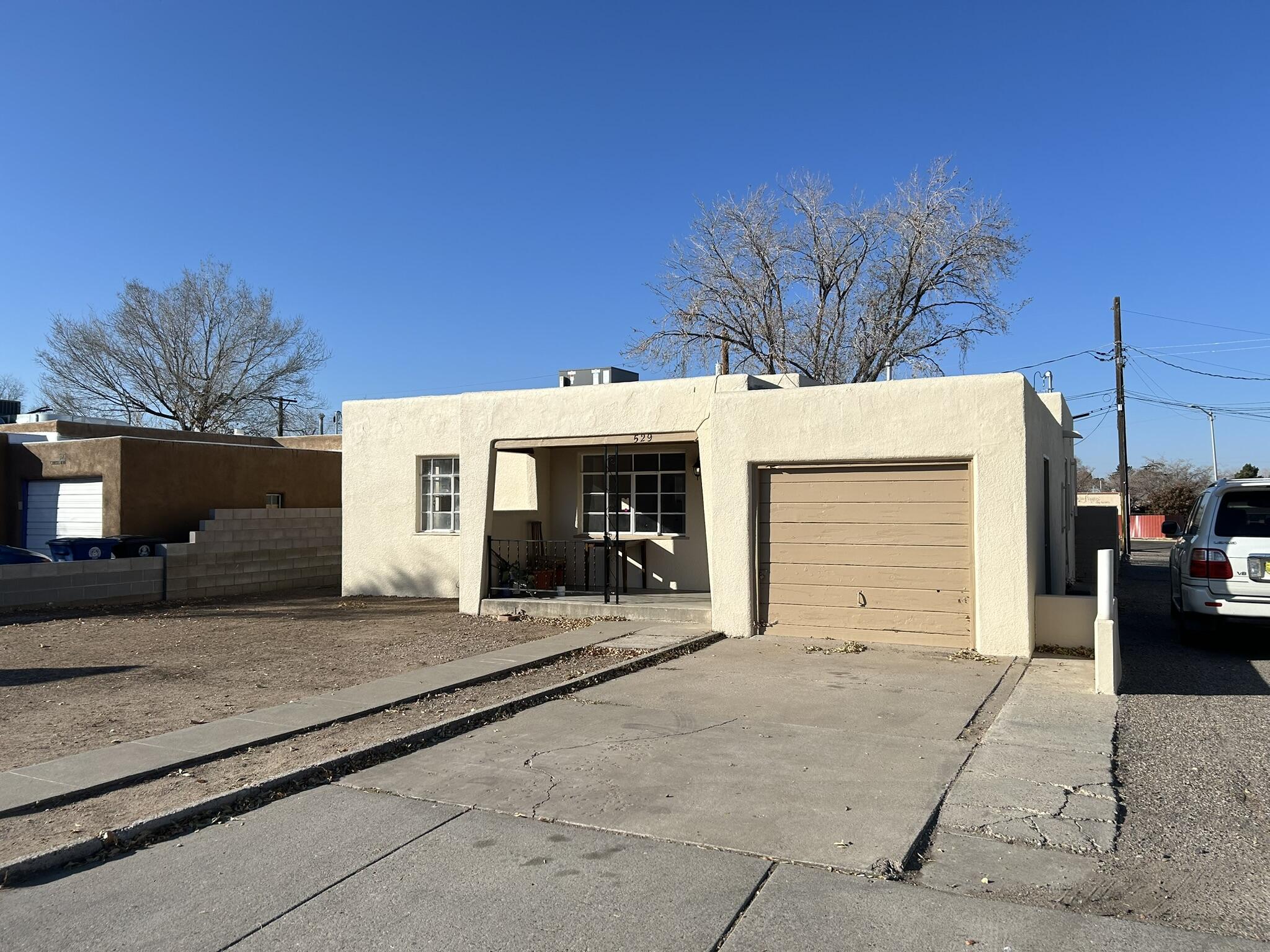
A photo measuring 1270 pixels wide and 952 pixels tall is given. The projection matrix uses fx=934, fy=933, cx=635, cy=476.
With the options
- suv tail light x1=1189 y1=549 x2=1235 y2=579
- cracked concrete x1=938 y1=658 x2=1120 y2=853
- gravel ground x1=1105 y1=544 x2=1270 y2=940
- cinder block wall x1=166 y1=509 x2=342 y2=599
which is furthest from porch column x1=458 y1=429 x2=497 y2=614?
suv tail light x1=1189 y1=549 x2=1235 y2=579

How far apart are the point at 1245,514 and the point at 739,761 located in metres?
6.95

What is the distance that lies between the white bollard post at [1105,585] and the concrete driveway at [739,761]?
1.14m

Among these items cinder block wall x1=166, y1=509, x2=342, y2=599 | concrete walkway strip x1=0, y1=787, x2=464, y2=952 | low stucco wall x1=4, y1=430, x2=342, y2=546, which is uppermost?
low stucco wall x1=4, y1=430, x2=342, y2=546

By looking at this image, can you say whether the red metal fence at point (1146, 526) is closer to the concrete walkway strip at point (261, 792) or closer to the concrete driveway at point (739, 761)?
the concrete driveway at point (739, 761)

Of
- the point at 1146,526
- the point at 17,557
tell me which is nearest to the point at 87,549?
the point at 17,557

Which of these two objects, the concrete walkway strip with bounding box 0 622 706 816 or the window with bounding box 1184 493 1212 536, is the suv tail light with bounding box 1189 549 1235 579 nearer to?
the window with bounding box 1184 493 1212 536

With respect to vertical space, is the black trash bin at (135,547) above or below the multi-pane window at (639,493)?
below

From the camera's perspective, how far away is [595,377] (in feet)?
51.4

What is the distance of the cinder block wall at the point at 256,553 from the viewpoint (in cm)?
1712

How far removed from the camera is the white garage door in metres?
18.7

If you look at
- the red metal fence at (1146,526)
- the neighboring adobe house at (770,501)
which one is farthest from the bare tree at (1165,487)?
the neighboring adobe house at (770,501)

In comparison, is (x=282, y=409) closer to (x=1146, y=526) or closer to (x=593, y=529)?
(x=593, y=529)

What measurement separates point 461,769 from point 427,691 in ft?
7.46

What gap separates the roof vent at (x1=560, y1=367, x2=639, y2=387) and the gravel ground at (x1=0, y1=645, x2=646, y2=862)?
300 inches
